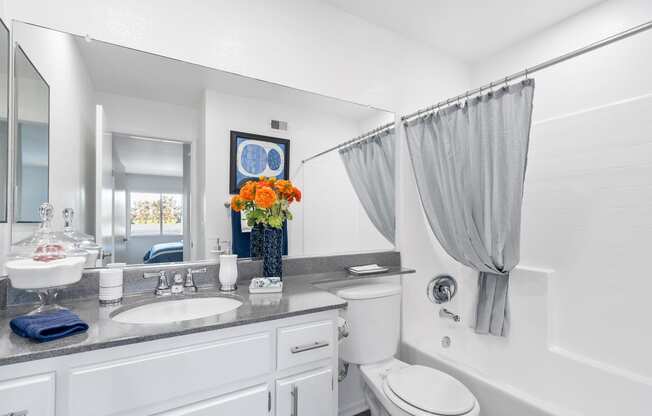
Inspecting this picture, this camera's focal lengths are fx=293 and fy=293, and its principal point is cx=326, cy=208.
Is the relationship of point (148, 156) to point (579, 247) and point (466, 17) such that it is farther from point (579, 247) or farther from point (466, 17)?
point (579, 247)

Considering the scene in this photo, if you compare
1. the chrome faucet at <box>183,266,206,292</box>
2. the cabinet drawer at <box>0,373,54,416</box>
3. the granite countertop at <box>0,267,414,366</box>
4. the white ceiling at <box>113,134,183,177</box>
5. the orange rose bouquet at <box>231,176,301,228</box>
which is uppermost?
the white ceiling at <box>113,134,183,177</box>

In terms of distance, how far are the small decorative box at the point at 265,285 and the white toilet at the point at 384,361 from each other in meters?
0.37

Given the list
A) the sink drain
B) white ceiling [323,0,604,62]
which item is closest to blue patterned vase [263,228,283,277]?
the sink drain

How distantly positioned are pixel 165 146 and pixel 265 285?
0.82m

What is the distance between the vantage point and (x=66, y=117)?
121 cm

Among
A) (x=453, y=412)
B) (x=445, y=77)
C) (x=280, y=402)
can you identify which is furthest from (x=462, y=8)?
(x=280, y=402)

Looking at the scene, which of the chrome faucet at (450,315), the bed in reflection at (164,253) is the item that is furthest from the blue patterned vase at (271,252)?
the chrome faucet at (450,315)

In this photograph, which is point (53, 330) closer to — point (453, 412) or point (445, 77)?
point (453, 412)

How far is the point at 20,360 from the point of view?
716mm

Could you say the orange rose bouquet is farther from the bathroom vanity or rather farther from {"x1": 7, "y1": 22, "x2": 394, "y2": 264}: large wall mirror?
the bathroom vanity

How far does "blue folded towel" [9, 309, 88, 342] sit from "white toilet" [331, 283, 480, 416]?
1.08 metres

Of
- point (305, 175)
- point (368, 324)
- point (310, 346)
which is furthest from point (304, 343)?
point (305, 175)

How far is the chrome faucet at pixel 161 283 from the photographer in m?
1.27

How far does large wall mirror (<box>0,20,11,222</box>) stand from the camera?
3.39ft
